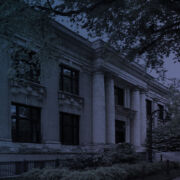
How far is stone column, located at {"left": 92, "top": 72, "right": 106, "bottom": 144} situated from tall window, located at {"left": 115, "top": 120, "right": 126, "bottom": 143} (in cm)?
496

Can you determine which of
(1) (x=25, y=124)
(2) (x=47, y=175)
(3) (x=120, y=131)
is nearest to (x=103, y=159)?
(2) (x=47, y=175)

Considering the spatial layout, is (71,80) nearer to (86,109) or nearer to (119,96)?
(86,109)

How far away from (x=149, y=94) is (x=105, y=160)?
23.0 m

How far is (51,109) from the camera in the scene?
20.6 m

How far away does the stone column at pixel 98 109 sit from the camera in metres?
24.4

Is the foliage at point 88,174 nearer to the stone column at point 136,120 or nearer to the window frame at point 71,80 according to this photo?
the window frame at point 71,80

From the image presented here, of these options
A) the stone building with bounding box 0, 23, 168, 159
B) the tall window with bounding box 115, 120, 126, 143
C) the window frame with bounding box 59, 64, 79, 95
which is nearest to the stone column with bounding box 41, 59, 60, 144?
the stone building with bounding box 0, 23, 168, 159

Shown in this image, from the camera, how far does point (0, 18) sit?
11.4m

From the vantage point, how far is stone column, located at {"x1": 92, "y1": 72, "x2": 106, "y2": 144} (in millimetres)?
24375

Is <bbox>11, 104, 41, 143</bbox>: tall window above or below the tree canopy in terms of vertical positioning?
below

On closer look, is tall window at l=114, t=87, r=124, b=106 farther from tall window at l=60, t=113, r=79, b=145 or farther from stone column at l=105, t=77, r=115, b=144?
tall window at l=60, t=113, r=79, b=145

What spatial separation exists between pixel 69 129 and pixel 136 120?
1150 cm

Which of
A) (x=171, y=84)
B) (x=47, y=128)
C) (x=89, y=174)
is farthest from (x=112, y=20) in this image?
(x=171, y=84)

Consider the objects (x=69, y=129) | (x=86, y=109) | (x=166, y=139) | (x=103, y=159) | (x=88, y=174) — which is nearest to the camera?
(x=88, y=174)
